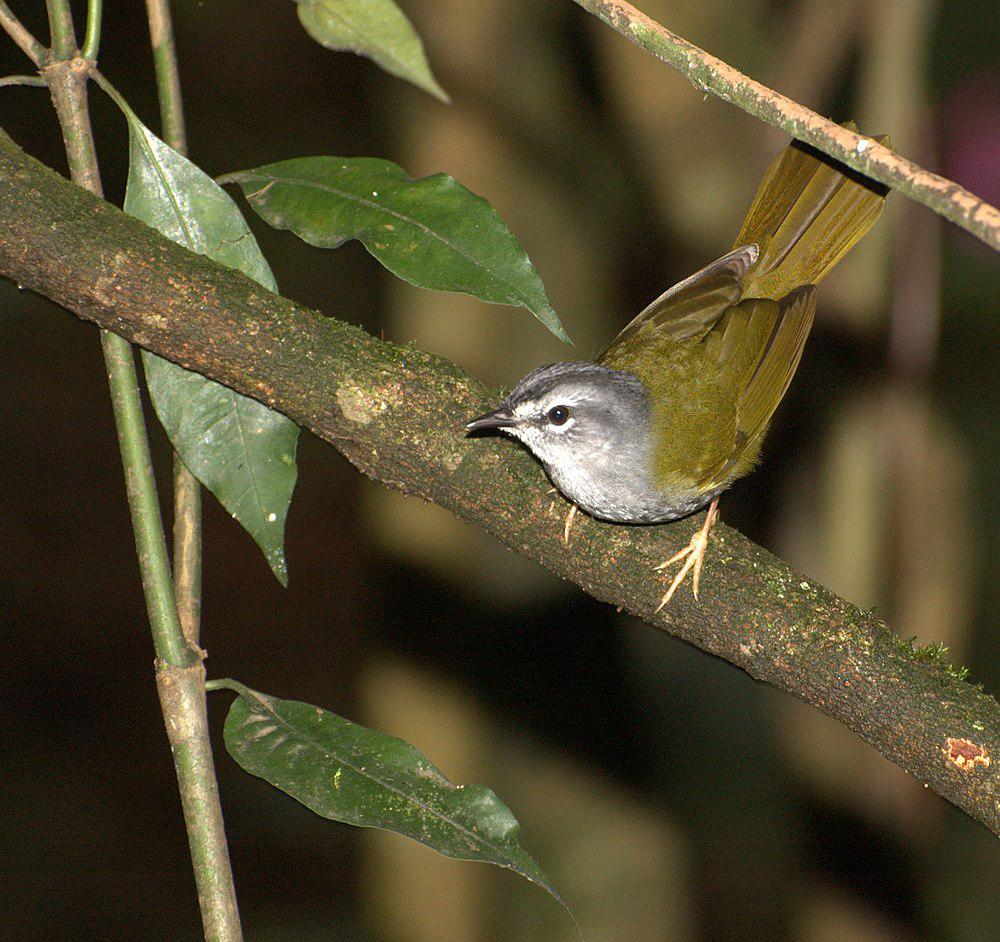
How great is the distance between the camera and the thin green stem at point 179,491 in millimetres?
2213

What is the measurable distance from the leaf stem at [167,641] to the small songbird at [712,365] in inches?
52.2

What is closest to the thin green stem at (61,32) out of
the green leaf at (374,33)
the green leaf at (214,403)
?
the green leaf at (214,403)

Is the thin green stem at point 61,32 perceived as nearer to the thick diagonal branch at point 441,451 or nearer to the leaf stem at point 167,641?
the leaf stem at point 167,641

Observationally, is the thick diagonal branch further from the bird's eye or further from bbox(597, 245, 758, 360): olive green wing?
bbox(597, 245, 758, 360): olive green wing

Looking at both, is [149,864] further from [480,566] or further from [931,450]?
[931,450]

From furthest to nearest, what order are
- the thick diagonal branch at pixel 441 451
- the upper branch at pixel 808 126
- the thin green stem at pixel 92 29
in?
the thick diagonal branch at pixel 441 451
the thin green stem at pixel 92 29
the upper branch at pixel 808 126

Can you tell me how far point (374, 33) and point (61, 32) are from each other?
95 centimetres

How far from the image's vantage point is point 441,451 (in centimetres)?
247

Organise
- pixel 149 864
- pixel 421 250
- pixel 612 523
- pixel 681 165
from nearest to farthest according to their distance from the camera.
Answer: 1. pixel 421 250
2. pixel 612 523
3. pixel 681 165
4. pixel 149 864

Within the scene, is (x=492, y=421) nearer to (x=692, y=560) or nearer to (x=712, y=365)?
(x=692, y=560)

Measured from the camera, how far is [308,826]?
9.84m

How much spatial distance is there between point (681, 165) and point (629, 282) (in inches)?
31.0

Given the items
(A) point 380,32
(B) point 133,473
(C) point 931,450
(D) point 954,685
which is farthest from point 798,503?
(A) point 380,32

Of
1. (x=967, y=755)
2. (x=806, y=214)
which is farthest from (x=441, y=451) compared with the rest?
(x=806, y=214)
